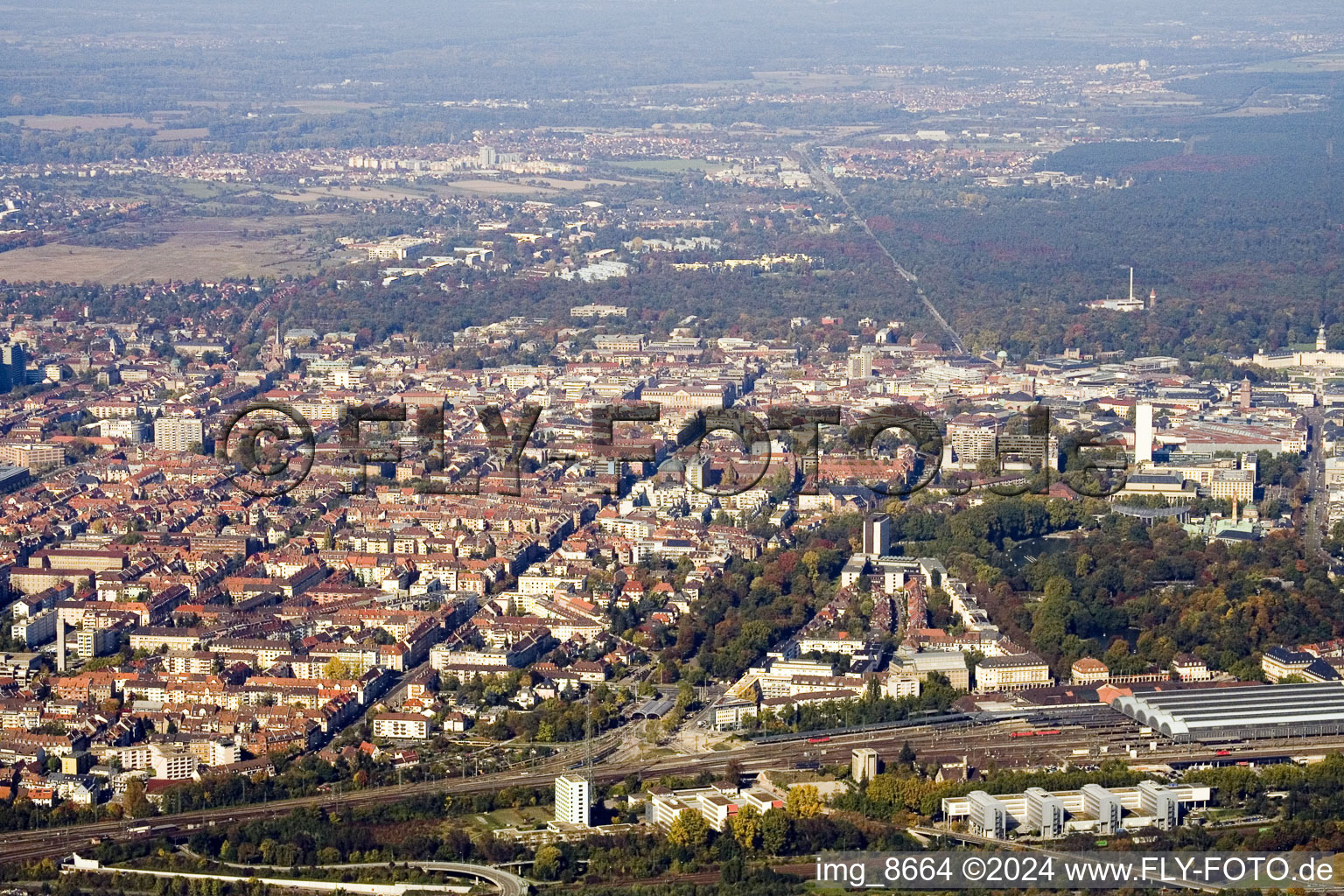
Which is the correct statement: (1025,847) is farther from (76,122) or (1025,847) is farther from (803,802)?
(76,122)

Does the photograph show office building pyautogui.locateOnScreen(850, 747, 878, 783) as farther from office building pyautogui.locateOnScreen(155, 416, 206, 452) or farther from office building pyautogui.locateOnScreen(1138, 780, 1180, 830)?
office building pyautogui.locateOnScreen(155, 416, 206, 452)

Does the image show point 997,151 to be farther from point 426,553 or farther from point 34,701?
point 34,701

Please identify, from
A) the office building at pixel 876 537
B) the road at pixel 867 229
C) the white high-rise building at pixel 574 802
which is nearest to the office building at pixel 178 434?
the office building at pixel 876 537

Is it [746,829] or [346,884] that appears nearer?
[346,884]

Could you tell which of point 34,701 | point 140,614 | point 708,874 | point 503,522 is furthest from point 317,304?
point 708,874

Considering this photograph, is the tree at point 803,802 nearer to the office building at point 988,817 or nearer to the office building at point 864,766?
the office building at point 864,766

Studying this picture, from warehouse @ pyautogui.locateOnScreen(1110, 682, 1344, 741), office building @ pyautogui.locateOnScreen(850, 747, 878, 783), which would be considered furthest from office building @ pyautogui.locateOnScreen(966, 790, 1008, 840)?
warehouse @ pyautogui.locateOnScreen(1110, 682, 1344, 741)

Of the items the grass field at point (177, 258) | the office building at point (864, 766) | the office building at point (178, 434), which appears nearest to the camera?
the office building at point (864, 766)

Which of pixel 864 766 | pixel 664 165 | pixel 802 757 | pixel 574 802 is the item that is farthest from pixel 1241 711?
pixel 664 165
